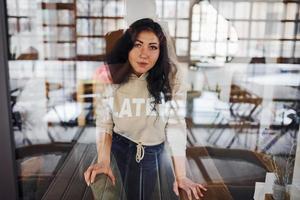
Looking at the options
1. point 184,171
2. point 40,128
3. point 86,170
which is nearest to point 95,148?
point 86,170

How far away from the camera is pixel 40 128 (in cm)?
96

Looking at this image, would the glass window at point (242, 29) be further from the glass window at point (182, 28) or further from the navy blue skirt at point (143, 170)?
the navy blue skirt at point (143, 170)

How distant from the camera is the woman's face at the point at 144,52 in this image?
0.88m

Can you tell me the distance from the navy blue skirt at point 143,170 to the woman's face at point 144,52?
226mm

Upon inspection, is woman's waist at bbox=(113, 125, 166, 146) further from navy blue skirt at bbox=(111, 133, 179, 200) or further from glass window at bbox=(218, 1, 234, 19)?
glass window at bbox=(218, 1, 234, 19)

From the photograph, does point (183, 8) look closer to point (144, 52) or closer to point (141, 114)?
point (144, 52)

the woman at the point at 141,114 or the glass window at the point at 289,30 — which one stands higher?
the glass window at the point at 289,30

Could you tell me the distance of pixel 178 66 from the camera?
0.92m

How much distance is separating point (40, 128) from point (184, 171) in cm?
48

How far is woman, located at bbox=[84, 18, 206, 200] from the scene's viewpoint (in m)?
0.89

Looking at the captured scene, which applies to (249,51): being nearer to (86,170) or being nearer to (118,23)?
(118,23)

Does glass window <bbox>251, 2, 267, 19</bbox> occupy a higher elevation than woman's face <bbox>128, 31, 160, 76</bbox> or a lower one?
higher

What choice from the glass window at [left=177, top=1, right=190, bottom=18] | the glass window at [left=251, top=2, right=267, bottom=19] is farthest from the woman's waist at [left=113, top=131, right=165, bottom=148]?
the glass window at [left=251, top=2, right=267, bottom=19]

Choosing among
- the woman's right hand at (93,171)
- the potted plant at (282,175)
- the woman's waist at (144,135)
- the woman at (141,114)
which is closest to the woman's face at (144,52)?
the woman at (141,114)
